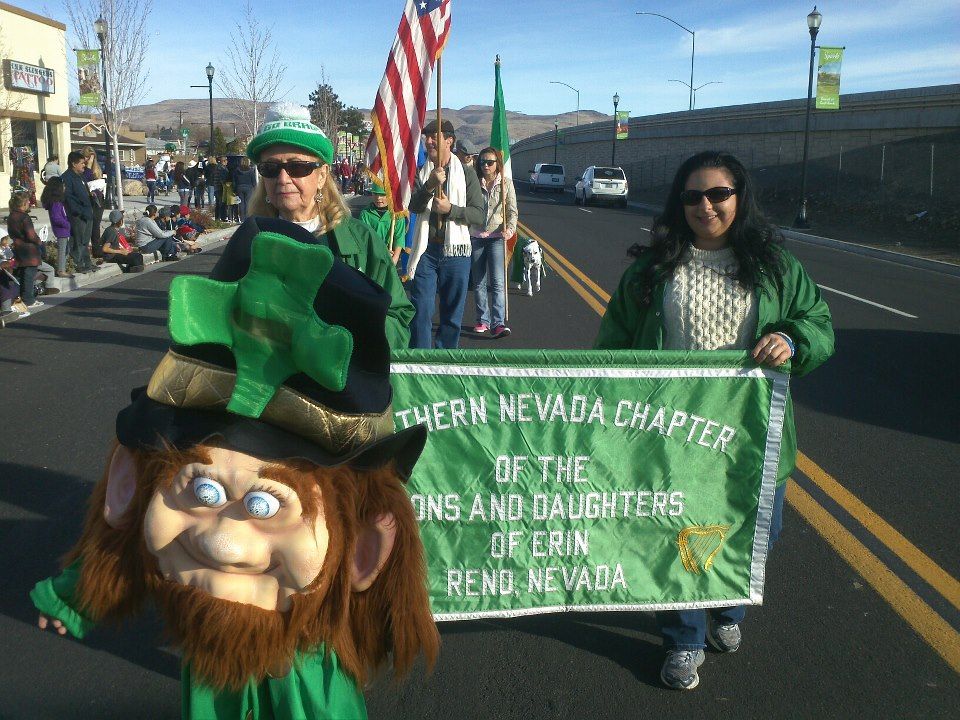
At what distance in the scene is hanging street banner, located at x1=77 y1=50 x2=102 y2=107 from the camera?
83.6 ft

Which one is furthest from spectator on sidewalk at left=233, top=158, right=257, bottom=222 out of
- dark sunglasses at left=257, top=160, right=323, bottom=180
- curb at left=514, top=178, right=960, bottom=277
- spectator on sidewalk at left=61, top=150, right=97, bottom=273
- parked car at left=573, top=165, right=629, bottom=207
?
dark sunglasses at left=257, top=160, right=323, bottom=180

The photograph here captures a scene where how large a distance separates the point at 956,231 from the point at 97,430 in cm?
2349

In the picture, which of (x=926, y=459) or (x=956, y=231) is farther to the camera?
(x=956, y=231)

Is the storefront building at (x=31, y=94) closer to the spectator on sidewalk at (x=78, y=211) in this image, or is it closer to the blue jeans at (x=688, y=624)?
the spectator on sidewalk at (x=78, y=211)

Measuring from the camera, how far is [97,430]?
638 cm

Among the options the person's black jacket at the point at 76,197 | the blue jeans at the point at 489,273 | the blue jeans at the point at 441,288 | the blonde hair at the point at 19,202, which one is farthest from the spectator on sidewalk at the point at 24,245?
the blue jeans at the point at 441,288

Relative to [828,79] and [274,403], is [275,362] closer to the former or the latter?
[274,403]

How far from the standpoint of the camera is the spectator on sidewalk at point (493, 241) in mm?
9289

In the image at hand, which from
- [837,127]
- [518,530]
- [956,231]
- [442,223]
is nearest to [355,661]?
[518,530]

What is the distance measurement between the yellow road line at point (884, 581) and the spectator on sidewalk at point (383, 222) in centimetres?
350

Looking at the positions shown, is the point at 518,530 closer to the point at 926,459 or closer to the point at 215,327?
the point at 215,327

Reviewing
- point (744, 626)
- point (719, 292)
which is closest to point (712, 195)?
point (719, 292)

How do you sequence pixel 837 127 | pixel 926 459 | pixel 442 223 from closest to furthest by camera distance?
pixel 926 459
pixel 442 223
pixel 837 127

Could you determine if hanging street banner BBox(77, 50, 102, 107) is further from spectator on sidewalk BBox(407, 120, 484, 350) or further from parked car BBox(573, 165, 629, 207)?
spectator on sidewalk BBox(407, 120, 484, 350)
